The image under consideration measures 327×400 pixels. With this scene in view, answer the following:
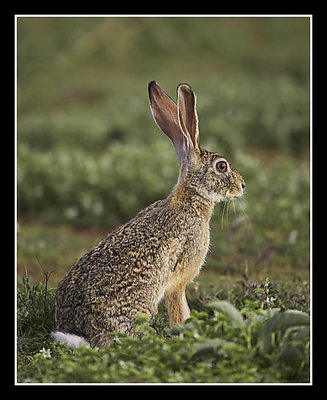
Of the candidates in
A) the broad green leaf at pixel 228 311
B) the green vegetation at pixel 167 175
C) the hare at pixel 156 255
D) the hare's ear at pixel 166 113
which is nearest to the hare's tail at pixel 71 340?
the hare at pixel 156 255

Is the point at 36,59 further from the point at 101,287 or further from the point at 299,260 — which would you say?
the point at 101,287

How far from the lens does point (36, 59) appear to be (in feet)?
58.0

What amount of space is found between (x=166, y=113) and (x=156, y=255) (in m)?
1.33

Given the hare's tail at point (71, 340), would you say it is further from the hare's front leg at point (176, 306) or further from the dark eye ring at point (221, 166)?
the dark eye ring at point (221, 166)

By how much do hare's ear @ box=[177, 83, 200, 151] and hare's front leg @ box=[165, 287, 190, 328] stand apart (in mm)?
1247

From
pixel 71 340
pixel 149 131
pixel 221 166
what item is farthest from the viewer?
pixel 149 131

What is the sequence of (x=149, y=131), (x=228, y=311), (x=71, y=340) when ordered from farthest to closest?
(x=149, y=131)
(x=71, y=340)
(x=228, y=311)

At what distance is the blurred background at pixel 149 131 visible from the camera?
9028mm

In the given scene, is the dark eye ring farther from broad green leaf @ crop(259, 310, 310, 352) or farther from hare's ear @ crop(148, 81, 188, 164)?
broad green leaf @ crop(259, 310, 310, 352)

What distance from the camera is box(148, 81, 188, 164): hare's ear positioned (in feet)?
20.4

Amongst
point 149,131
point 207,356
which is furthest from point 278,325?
point 149,131

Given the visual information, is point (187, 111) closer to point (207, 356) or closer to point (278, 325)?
point (278, 325)

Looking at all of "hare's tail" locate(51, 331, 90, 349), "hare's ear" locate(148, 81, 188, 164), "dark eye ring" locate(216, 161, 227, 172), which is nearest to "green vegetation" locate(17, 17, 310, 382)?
"hare's tail" locate(51, 331, 90, 349)

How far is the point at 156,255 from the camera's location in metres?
5.61
